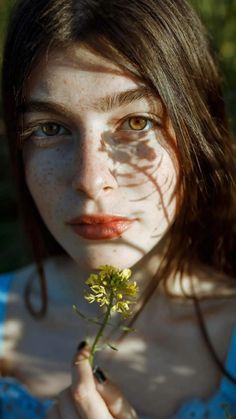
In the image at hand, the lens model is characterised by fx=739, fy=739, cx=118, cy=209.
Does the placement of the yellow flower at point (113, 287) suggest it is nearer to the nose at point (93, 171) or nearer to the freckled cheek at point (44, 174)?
the nose at point (93, 171)

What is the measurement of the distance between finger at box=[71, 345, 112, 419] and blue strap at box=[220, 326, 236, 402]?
0.33 meters

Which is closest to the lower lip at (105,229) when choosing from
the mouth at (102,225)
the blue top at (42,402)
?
the mouth at (102,225)

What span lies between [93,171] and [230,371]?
0.59 metres

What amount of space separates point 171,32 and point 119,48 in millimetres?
148

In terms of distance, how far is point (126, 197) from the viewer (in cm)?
149

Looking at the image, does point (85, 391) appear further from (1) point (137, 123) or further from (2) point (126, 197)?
(1) point (137, 123)

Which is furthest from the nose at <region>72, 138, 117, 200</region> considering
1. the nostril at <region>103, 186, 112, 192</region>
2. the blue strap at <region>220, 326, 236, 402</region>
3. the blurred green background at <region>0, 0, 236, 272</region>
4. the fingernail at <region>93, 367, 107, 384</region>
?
the blurred green background at <region>0, 0, 236, 272</region>

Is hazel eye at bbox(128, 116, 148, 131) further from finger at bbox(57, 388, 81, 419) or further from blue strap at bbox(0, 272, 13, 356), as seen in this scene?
blue strap at bbox(0, 272, 13, 356)

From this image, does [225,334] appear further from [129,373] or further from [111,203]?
[111,203]

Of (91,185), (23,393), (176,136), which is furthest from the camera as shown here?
(23,393)

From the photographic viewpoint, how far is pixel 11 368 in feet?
6.23

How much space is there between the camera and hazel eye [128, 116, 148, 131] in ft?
4.88

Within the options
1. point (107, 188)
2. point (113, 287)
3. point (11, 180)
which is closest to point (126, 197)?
point (107, 188)

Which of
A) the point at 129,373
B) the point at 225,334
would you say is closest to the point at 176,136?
the point at 225,334
